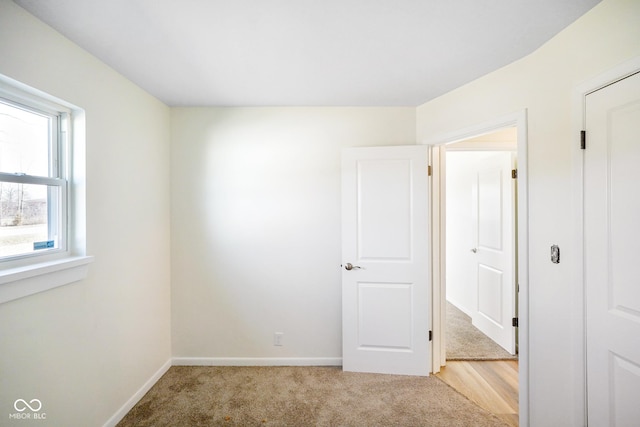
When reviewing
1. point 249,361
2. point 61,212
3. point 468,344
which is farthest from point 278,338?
point 468,344

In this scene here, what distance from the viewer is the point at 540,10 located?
129cm

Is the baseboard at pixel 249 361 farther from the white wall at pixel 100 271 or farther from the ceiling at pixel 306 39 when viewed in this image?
the ceiling at pixel 306 39

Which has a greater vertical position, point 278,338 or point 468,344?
point 278,338

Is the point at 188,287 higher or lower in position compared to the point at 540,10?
lower

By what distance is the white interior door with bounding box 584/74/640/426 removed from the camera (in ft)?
3.76

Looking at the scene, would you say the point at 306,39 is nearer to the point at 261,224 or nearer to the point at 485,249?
the point at 261,224

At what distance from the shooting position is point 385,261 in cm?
240

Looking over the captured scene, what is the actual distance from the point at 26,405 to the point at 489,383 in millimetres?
3048

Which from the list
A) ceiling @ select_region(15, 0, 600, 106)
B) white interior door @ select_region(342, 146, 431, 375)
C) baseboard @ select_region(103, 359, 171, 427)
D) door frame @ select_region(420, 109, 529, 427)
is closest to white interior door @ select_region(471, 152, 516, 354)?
door frame @ select_region(420, 109, 529, 427)

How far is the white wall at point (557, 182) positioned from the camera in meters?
1.27

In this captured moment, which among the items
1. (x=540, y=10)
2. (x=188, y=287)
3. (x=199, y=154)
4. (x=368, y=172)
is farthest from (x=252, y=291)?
(x=540, y=10)

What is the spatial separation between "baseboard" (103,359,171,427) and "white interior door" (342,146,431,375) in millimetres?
1621

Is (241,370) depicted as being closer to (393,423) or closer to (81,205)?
(393,423)

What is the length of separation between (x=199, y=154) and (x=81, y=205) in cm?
109
